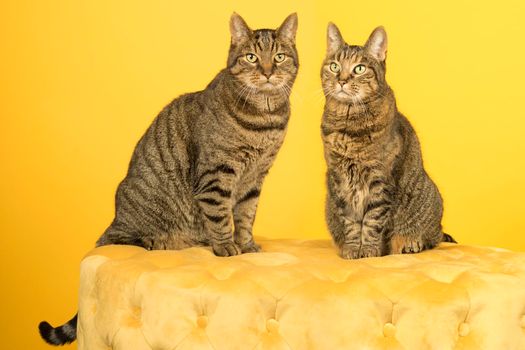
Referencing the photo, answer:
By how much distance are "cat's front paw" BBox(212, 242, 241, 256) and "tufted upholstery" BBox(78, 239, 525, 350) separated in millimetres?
233

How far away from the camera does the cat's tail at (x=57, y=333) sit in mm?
2236

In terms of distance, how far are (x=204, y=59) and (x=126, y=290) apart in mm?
1597

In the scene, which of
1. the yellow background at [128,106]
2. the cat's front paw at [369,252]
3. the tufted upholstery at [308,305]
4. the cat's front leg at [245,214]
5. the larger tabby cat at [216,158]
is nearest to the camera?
the tufted upholstery at [308,305]

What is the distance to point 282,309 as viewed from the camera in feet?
5.87

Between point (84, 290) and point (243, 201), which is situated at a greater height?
point (243, 201)

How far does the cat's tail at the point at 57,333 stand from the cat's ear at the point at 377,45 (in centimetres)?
136

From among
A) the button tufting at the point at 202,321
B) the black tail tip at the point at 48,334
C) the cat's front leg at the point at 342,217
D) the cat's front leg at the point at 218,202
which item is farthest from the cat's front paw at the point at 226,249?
the black tail tip at the point at 48,334

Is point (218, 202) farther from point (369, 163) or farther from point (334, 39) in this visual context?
point (334, 39)

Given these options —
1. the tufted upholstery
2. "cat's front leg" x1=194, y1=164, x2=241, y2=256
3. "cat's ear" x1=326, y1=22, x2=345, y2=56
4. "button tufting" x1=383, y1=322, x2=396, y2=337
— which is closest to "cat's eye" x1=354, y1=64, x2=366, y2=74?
"cat's ear" x1=326, y1=22, x2=345, y2=56

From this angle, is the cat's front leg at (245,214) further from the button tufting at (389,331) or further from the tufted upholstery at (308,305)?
the button tufting at (389,331)

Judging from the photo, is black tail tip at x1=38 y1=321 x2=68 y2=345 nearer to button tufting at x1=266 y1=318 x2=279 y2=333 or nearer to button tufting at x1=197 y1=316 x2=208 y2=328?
button tufting at x1=197 y1=316 x2=208 y2=328

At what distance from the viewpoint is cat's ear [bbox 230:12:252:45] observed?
235cm

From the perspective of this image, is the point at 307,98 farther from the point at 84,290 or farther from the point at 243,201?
the point at 84,290

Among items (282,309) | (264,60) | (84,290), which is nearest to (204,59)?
(264,60)
